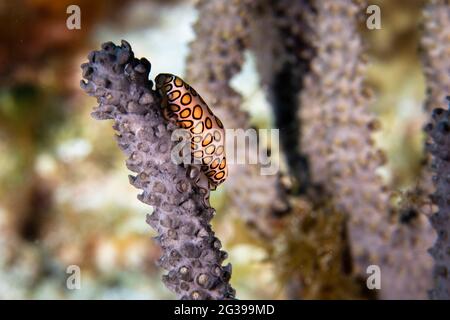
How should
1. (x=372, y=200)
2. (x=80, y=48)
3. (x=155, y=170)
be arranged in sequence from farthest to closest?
(x=80, y=48)
(x=372, y=200)
(x=155, y=170)

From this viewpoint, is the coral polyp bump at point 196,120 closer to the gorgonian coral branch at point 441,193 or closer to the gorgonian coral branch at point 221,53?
the gorgonian coral branch at point 441,193

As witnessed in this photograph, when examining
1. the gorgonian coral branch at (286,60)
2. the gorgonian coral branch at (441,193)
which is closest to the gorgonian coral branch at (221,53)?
the gorgonian coral branch at (286,60)

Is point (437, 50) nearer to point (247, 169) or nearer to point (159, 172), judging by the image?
point (247, 169)

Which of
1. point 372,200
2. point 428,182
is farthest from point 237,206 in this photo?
point 428,182

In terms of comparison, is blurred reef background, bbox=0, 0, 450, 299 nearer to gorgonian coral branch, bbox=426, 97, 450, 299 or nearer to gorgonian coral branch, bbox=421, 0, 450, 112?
gorgonian coral branch, bbox=421, 0, 450, 112

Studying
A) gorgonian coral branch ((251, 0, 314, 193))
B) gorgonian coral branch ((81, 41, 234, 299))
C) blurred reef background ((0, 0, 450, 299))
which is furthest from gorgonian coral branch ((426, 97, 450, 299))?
gorgonian coral branch ((251, 0, 314, 193))

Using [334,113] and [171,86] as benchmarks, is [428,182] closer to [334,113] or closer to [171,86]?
[334,113]

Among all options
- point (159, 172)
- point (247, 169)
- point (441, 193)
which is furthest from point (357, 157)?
point (159, 172)
